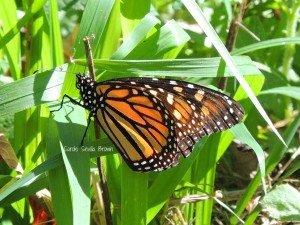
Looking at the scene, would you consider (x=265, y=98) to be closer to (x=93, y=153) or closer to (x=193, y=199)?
(x=193, y=199)

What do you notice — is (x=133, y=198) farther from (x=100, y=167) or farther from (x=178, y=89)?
(x=178, y=89)

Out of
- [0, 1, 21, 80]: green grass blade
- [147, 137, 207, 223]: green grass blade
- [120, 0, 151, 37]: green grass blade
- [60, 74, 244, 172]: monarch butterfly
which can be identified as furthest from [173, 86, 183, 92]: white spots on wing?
[0, 1, 21, 80]: green grass blade

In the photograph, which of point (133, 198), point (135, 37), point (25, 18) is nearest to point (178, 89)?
point (135, 37)

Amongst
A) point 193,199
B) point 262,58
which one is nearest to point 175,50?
point 193,199

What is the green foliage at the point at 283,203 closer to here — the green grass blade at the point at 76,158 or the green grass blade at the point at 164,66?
the green grass blade at the point at 164,66

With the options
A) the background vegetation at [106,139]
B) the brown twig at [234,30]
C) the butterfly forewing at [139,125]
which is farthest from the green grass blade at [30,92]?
the brown twig at [234,30]

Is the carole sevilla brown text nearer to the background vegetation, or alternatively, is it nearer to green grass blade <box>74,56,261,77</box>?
the background vegetation

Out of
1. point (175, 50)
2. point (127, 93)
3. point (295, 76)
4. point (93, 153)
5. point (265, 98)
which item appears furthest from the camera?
point (295, 76)

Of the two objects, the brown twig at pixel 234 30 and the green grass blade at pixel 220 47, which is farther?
the brown twig at pixel 234 30

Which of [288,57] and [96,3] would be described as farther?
[288,57]
